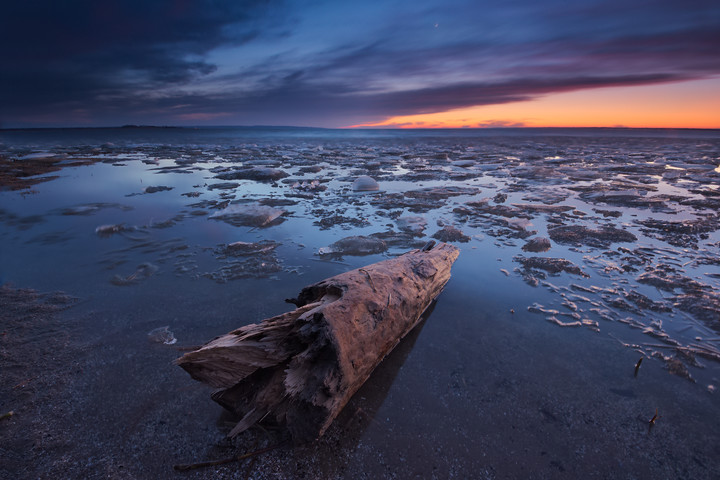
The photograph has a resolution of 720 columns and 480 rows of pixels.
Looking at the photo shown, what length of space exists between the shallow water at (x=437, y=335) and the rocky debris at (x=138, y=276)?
0.03 metres

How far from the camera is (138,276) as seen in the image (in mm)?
3139

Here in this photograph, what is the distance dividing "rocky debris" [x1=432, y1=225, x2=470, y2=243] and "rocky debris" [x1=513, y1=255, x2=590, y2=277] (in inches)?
30.4

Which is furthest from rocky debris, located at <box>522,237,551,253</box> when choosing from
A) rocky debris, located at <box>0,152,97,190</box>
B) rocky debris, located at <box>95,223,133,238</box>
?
rocky debris, located at <box>0,152,97,190</box>

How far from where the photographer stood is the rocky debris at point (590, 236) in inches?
160

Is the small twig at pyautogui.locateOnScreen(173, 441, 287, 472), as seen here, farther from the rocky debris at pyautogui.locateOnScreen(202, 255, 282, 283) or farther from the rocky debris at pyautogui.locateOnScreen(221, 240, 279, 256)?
the rocky debris at pyautogui.locateOnScreen(221, 240, 279, 256)

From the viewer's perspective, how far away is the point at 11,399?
67.1 inches

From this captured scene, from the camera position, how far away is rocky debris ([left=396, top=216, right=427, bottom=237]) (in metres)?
4.54

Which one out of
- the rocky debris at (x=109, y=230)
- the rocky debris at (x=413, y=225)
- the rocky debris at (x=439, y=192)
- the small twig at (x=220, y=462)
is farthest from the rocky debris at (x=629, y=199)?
the rocky debris at (x=109, y=230)

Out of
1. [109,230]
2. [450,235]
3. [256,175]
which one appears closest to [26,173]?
[256,175]

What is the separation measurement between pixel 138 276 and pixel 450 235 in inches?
147

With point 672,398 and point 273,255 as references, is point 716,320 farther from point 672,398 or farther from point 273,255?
point 273,255

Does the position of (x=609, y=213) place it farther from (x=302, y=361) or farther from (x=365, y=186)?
(x=302, y=361)

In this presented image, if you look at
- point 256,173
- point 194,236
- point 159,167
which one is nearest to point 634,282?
point 194,236

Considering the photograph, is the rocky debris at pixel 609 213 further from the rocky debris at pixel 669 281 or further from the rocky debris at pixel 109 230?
the rocky debris at pixel 109 230
